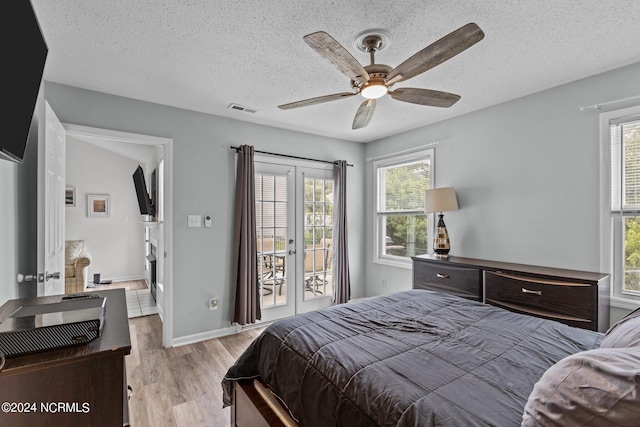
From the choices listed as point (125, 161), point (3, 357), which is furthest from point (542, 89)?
point (125, 161)

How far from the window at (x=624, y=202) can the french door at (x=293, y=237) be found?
115 inches

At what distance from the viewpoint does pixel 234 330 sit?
3512 millimetres

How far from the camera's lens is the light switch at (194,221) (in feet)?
10.6

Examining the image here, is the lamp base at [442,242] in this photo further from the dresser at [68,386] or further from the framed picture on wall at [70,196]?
the framed picture on wall at [70,196]

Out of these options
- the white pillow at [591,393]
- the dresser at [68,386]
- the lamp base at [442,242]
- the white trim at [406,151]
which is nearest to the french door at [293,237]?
the white trim at [406,151]

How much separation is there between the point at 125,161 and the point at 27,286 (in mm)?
5104

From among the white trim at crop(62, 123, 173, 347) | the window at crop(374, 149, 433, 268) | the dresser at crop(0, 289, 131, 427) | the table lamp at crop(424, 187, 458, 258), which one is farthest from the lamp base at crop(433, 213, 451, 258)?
the dresser at crop(0, 289, 131, 427)

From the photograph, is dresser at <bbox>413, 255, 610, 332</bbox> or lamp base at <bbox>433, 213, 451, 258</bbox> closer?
dresser at <bbox>413, 255, 610, 332</bbox>

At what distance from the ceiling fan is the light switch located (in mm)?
1809

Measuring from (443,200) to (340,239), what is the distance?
153cm

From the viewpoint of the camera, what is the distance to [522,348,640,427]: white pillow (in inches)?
27.4

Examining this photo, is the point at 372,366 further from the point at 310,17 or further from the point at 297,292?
the point at 297,292

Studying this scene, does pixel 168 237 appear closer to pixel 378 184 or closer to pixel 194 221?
pixel 194 221

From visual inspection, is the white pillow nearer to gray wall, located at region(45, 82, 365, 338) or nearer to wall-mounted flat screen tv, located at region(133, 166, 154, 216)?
gray wall, located at region(45, 82, 365, 338)
